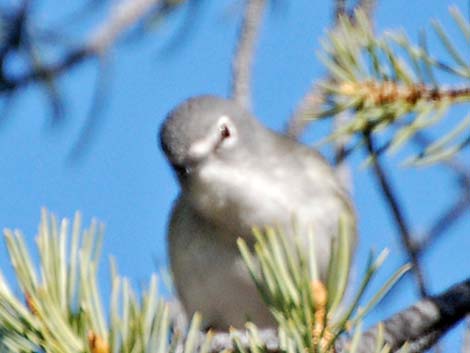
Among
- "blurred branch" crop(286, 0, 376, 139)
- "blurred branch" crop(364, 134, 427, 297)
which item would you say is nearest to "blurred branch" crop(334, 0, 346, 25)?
"blurred branch" crop(286, 0, 376, 139)

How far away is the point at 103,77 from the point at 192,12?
0.28 m

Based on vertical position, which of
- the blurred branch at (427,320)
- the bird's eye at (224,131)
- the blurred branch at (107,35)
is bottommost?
the blurred branch at (427,320)

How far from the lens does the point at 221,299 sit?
2619mm

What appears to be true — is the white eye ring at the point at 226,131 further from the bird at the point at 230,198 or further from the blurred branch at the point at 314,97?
the blurred branch at the point at 314,97

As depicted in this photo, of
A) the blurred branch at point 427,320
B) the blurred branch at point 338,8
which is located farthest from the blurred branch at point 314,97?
the blurred branch at point 427,320

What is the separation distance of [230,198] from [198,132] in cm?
18

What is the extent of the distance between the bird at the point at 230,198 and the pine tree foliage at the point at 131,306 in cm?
107

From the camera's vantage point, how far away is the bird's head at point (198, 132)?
2285 millimetres

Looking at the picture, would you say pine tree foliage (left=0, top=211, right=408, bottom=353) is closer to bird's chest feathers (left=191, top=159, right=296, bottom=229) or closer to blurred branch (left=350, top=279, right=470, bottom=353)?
blurred branch (left=350, top=279, right=470, bottom=353)

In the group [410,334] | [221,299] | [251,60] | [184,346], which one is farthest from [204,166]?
[184,346]

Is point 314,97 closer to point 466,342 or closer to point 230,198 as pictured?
point 466,342

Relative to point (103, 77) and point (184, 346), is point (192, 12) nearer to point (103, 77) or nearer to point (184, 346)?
point (103, 77)

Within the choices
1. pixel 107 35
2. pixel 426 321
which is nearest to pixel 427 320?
pixel 426 321

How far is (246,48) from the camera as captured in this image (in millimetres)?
2299
